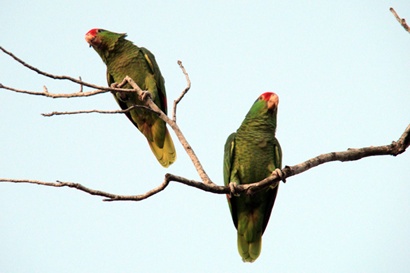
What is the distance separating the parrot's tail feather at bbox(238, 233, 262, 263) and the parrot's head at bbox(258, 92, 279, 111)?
1.44 meters

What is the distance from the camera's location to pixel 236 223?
5.23m

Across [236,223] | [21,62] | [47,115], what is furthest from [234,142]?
[21,62]

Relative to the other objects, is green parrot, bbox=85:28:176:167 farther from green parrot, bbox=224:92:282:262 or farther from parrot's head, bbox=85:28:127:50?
green parrot, bbox=224:92:282:262

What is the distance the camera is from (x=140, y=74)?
612 centimetres

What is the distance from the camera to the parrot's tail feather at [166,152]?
6.35 metres

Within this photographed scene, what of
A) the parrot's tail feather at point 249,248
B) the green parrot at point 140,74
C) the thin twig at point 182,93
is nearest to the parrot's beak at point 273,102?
the thin twig at point 182,93

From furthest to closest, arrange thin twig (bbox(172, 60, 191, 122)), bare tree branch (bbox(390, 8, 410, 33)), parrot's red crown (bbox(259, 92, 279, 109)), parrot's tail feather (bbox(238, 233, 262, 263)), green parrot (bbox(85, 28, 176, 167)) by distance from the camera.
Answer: green parrot (bbox(85, 28, 176, 167)) → parrot's tail feather (bbox(238, 233, 262, 263)) → parrot's red crown (bbox(259, 92, 279, 109)) → thin twig (bbox(172, 60, 191, 122)) → bare tree branch (bbox(390, 8, 410, 33))

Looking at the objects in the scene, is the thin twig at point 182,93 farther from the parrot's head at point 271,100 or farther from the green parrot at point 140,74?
the green parrot at point 140,74

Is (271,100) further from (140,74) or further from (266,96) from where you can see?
(140,74)

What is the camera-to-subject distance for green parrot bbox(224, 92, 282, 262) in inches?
194

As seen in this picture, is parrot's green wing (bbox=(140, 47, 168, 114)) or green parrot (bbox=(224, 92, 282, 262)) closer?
green parrot (bbox=(224, 92, 282, 262))

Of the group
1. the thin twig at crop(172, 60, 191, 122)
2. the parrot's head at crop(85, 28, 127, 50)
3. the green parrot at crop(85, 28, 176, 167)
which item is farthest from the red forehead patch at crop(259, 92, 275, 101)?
the parrot's head at crop(85, 28, 127, 50)

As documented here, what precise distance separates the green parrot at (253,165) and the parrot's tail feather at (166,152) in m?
1.36

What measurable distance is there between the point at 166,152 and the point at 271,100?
186 cm
